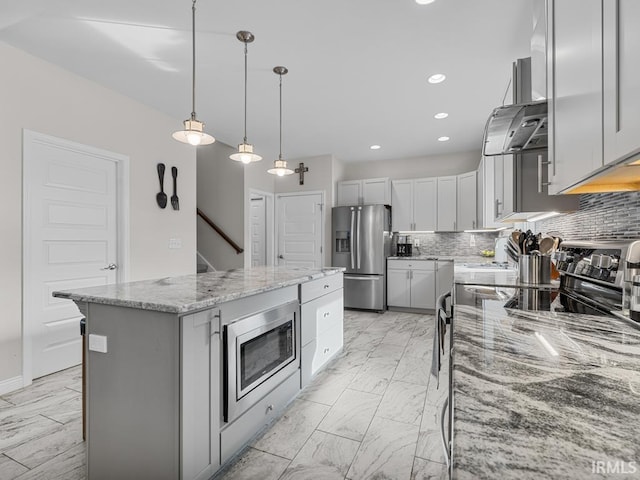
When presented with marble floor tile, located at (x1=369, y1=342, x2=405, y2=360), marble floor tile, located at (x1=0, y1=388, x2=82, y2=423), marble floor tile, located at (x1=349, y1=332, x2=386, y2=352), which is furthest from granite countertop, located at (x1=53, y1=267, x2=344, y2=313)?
marble floor tile, located at (x1=349, y1=332, x2=386, y2=352)

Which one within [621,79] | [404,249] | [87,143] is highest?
[87,143]

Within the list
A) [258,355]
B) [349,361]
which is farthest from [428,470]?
[349,361]

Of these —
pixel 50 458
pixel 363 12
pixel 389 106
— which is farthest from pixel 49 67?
pixel 389 106

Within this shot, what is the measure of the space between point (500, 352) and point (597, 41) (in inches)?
34.1

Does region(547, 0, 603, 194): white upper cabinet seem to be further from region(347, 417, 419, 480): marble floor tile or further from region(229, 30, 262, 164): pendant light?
region(229, 30, 262, 164): pendant light

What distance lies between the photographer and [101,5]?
2062 mm

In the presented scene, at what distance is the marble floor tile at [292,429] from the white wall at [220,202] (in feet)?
10.8

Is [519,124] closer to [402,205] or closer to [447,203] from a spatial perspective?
[447,203]

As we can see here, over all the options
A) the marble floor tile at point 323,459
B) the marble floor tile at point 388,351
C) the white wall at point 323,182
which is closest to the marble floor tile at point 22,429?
the marble floor tile at point 323,459

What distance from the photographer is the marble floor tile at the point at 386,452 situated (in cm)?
159

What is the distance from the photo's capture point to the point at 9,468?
1644 millimetres

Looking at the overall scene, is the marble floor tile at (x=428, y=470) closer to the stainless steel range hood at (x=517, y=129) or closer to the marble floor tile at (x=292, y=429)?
the marble floor tile at (x=292, y=429)

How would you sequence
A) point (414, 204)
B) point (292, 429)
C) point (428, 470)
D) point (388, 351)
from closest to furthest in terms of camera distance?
1. point (428, 470)
2. point (292, 429)
3. point (388, 351)
4. point (414, 204)

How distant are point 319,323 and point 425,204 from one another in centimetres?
346
